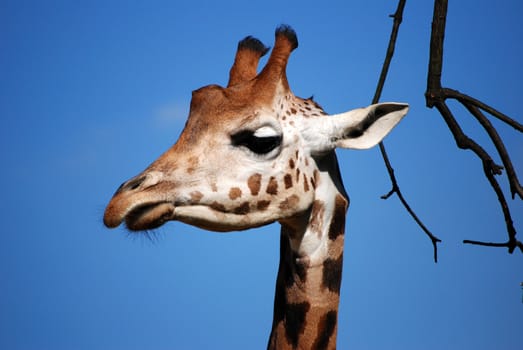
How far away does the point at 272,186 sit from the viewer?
4672 mm

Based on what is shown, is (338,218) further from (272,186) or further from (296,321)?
(296,321)

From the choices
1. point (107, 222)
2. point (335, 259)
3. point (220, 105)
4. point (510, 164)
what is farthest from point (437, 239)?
point (107, 222)

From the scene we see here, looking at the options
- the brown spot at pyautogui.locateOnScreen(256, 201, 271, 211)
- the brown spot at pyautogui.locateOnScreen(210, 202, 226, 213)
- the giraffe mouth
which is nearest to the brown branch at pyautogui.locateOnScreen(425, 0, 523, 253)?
the brown spot at pyautogui.locateOnScreen(256, 201, 271, 211)

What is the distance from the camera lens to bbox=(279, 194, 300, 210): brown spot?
469cm

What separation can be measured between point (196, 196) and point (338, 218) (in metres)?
1.00

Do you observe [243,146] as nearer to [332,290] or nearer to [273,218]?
[273,218]

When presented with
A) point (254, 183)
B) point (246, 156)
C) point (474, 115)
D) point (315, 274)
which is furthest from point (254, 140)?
point (474, 115)

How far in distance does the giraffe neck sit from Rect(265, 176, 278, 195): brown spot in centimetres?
26

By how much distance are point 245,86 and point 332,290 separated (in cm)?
147

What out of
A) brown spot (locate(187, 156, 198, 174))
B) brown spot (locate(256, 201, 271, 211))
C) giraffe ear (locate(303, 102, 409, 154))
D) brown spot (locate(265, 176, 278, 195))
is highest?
giraffe ear (locate(303, 102, 409, 154))

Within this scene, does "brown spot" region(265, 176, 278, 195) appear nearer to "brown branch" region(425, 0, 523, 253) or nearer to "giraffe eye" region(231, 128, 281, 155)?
"giraffe eye" region(231, 128, 281, 155)

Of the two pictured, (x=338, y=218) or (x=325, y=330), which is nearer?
(x=325, y=330)

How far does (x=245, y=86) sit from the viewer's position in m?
4.89

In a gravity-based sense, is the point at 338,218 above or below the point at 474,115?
below
